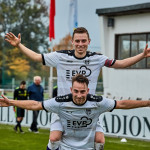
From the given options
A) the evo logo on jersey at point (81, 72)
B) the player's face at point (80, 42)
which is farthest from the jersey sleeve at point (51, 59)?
the player's face at point (80, 42)

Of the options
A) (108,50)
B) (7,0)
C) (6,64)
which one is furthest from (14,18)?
(108,50)

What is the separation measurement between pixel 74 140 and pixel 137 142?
24.2 ft

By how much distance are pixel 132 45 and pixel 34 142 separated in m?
10.6

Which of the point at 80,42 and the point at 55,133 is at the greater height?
the point at 80,42

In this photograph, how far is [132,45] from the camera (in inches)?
901

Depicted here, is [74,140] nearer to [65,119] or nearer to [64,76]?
[65,119]

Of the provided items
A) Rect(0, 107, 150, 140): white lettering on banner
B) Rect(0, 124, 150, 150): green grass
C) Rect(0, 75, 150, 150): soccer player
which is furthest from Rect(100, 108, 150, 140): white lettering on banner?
Rect(0, 75, 150, 150): soccer player

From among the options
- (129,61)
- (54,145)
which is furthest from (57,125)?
(129,61)

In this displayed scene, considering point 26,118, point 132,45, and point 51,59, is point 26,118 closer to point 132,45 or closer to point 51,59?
point 132,45

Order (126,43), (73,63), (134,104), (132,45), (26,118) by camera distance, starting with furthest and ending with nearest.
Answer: (126,43), (132,45), (26,118), (73,63), (134,104)

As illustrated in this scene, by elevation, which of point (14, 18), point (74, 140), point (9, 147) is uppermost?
point (14, 18)

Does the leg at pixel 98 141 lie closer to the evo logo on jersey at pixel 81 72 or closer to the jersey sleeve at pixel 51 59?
the evo logo on jersey at pixel 81 72

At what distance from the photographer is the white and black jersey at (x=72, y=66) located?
280 inches

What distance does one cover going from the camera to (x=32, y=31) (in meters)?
64.6
